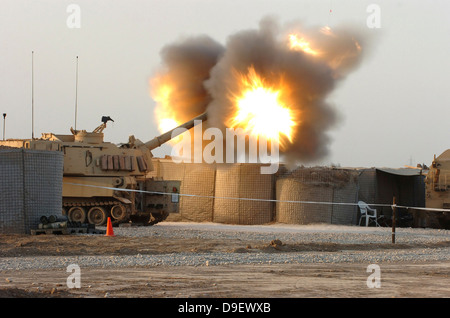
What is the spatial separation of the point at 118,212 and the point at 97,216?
31.0 inches

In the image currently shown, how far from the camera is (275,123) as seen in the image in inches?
1030

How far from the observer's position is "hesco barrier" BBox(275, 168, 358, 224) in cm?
2839

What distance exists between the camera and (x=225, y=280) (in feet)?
38.6

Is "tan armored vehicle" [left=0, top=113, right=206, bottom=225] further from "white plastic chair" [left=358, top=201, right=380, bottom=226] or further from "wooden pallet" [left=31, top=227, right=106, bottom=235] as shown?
"white plastic chair" [left=358, top=201, right=380, bottom=226]

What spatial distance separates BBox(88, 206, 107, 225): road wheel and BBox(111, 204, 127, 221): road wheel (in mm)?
331

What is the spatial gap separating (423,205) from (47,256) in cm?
1956

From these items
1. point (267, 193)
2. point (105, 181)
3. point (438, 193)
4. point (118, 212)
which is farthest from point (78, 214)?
point (438, 193)

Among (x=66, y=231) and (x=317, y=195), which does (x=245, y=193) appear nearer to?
(x=317, y=195)

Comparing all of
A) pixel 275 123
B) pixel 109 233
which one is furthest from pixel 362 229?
pixel 109 233

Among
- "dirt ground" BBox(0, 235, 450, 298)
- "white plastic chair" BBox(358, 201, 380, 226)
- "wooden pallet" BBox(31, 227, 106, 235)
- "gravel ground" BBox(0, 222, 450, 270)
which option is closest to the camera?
"dirt ground" BBox(0, 235, 450, 298)

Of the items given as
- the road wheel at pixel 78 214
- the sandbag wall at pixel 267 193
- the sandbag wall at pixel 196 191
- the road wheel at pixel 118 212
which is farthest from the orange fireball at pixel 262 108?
the road wheel at pixel 78 214

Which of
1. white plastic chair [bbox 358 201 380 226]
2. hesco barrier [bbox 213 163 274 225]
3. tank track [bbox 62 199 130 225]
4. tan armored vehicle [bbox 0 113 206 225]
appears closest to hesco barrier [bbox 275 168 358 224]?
white plastic chair [bbox 358 201 380 226]

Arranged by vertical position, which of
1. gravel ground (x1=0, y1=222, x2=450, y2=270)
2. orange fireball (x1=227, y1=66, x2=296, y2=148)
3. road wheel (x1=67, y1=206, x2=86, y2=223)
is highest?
orange fireball (x1=227, y1=66, x2=296, y2=148)
